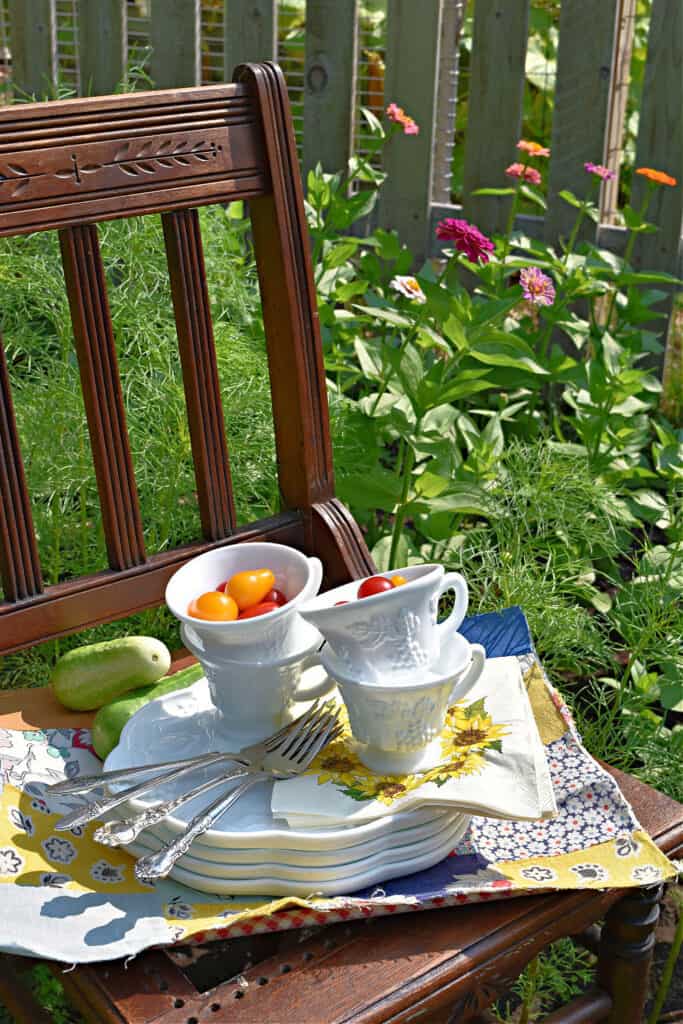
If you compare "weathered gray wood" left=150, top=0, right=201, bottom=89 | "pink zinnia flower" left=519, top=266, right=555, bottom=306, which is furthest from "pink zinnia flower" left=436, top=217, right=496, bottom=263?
"weathered gray wood" left=150, top=0, right=201, bottom=89

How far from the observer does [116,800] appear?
97 centimetres

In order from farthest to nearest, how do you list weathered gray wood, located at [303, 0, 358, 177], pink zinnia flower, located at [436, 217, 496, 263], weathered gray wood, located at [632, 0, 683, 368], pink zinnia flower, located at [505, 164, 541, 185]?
weathered gray wood, located at [303, 0, 358, 177]
weathered gray wood, located at [632, 0, 683, 368]
pink zinnia flower, located at [505, 164, 541, 185]
pink zinnia flower, located at [436, 217, 496, 263]

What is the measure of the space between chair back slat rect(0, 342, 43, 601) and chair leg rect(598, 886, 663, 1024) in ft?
2.19

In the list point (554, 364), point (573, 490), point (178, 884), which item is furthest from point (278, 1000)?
point (554, 364)

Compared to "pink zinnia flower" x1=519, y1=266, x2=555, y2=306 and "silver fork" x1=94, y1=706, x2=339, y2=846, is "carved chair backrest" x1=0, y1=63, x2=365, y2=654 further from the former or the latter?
"pink zinnia flower" x1=519, y1=266, x2=555, y2=306

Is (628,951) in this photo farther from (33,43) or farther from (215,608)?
(33,43)

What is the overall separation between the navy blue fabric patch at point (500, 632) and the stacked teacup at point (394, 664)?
22 cm

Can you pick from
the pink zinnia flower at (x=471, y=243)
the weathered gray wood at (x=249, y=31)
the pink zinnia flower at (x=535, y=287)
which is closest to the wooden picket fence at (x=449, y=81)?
the weathered gray wood at (x=249, y=31)

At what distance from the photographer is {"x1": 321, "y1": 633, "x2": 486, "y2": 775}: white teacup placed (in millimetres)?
984

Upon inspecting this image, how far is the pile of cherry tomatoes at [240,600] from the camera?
1028mm

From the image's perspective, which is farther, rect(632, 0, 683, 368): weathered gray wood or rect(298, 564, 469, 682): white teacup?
rect(632, 0, 683, 368): weathered gray wood

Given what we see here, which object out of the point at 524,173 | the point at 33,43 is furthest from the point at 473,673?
the point at 33,43

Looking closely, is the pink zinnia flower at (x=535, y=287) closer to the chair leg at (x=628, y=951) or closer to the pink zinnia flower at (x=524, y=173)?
the pink zinnia flower at (x=524, y=173)

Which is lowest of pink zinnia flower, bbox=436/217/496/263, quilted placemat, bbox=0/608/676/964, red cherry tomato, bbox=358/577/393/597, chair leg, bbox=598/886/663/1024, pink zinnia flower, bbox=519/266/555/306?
chair leg, bbox=598/886/663/1024
